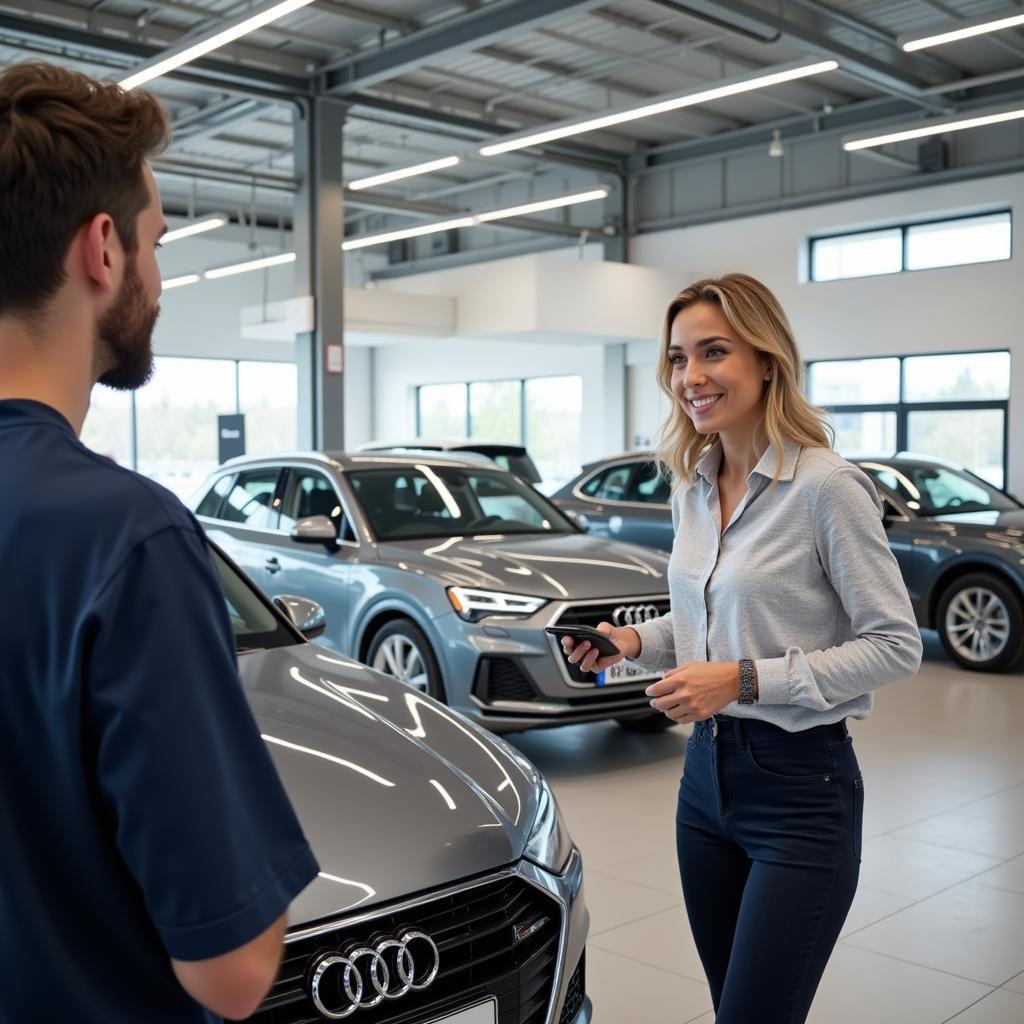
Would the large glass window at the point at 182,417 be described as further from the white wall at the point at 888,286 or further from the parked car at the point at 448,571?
the parked car at the point at 448,571

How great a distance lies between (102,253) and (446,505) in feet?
17.8

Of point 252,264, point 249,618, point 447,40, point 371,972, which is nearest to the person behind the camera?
point 371,972

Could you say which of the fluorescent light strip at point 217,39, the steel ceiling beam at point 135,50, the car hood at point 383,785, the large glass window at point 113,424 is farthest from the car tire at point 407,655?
the large glass window at point 113,424

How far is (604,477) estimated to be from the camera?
400 inches

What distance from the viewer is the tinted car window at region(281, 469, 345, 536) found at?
21.2 ft

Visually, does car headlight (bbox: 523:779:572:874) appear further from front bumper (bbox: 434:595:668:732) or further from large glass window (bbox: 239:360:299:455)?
large glass window (bbox: 239:360:299:455)

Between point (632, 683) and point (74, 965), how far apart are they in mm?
4655

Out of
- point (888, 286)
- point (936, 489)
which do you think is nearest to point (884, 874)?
point (936, 489)

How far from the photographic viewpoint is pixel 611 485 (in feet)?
33.1

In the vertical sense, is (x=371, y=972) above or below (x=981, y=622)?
above

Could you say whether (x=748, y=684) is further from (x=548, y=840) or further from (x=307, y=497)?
(x=307, y=497)

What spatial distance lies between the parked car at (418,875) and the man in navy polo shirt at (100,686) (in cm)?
92

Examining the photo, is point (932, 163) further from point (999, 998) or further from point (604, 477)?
point (999, 998)

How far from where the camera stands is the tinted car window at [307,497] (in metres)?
6.45
